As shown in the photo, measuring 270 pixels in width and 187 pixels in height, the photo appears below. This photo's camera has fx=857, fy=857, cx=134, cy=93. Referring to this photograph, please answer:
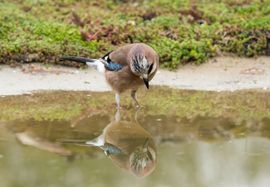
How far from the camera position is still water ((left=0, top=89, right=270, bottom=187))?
7176mm

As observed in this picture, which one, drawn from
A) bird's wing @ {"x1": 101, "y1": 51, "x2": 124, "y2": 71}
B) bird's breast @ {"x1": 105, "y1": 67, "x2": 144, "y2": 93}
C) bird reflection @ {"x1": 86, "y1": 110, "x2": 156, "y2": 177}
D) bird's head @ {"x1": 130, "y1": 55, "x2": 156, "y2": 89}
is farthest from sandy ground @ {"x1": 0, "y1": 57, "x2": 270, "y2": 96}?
bird reflection @ {"x1": 86, "y1": 110, "x2": 156, "y2": 177}

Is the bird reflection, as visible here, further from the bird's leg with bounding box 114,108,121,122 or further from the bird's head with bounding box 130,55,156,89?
the bird's head with bounding box 130,55,156,89

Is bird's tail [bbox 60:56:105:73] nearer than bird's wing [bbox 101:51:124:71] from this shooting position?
No

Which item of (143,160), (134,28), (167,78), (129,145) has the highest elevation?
(143,160)

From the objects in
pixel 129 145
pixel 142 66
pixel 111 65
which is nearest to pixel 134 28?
pixel 111 65

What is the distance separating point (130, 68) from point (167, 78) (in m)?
1.62

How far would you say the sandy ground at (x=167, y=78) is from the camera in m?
10.2

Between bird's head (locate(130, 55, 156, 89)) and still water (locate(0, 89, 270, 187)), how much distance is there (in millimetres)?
474

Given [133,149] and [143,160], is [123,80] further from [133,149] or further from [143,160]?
[143,160]

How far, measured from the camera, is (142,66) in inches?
351

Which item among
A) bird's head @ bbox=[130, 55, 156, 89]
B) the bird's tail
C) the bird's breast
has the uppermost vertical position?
bird's head @ bbox=[130, 55, 156, 89]

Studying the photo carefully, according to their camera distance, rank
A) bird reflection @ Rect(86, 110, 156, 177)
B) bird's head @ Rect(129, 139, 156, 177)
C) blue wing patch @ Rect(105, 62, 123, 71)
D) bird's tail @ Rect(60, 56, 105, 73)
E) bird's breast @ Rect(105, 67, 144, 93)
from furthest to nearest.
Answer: bird's tail @ Rect(60, 56, 105, 73) → blue wing patch @ Rect(105, 62, 123, 71) → bird's breast @ Rect(105, 67, 144, 93) → bird reflection @ Rect(86, 110, 156, 177) → bird's head @ Rect(129, 139, 156, 177)

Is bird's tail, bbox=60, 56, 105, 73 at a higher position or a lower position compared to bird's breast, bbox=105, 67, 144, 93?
lower

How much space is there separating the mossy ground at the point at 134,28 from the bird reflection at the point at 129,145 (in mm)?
2169
